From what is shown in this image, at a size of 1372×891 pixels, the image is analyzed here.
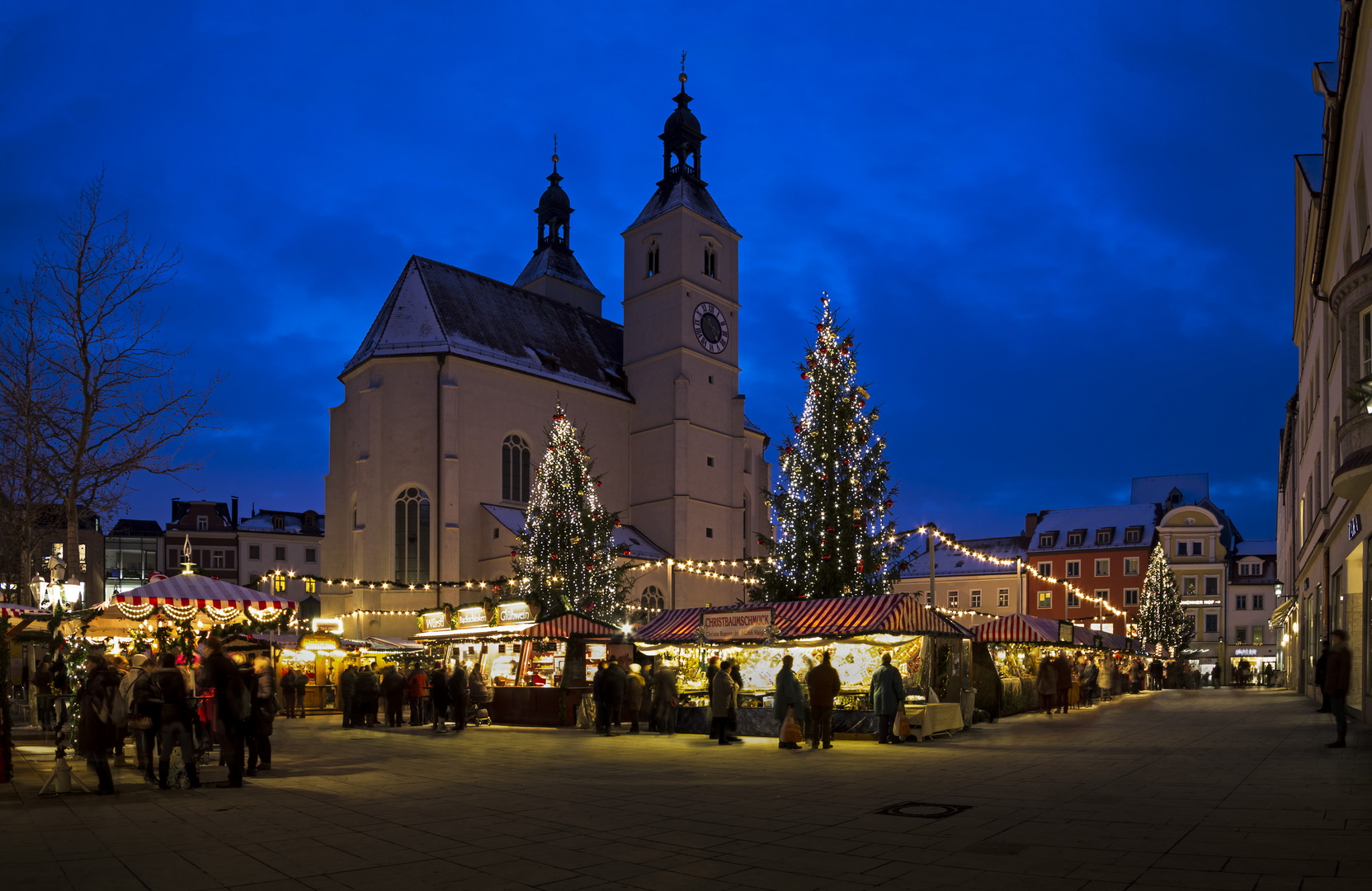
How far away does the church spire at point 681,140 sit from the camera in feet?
175

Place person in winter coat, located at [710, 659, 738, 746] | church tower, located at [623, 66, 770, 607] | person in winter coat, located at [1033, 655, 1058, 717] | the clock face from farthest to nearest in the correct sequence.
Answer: the clock face → church tower, located at [623, 66, 770, 607] → person in winter coat, located at [1033, 655, 1058, 717] → person in winter coat, located at [710, 659, 738, 746]

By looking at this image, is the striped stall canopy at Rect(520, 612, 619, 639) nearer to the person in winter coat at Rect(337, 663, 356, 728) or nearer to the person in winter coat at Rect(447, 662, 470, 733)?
the person in winter coat at Rect(447, 662, 470, 733)

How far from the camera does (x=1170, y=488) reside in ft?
240

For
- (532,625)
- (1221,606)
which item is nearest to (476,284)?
(532,625)

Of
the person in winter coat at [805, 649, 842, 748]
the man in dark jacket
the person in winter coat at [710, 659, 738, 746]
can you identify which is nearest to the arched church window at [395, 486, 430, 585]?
the person in winter coat at [710, 659, 738, 746]

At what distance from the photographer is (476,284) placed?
1909 inches

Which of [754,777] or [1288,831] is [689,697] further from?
[1288,831]

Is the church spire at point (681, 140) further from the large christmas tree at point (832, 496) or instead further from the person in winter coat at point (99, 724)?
the person in winter coat at point (99, 724)

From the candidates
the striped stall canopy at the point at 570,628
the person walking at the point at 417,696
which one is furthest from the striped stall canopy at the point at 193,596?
the striped stall canopy at the point at 570,628

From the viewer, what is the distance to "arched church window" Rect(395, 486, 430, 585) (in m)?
41.6

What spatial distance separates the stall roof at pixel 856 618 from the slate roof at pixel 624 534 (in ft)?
67.0

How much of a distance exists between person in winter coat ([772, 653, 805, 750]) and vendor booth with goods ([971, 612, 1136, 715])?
7.80 m

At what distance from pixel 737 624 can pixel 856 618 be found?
262cm

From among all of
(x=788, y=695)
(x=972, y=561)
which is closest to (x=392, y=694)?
(x=788, y=695)
